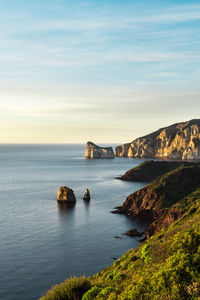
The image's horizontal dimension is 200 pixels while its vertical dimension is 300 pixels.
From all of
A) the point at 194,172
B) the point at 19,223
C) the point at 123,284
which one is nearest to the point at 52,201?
the point at 19,223

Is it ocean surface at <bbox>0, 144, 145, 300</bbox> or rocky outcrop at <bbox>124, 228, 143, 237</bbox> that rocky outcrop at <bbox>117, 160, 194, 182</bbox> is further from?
rocky outcrop at <bbox>124, 228, 143, 237</bbox>

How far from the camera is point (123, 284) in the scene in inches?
989

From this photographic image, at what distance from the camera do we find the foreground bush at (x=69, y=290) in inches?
901

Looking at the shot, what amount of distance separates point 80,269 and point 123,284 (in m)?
32.6

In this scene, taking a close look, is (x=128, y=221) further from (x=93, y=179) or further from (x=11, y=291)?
(x=93, y=179)

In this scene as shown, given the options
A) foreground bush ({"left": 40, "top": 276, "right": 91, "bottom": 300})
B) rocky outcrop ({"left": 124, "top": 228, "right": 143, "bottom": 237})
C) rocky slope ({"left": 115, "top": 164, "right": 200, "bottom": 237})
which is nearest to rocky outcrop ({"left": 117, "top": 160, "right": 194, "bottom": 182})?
rocky slope ({"left": 115, "top": 164, "right": 200, "bottom": 237})

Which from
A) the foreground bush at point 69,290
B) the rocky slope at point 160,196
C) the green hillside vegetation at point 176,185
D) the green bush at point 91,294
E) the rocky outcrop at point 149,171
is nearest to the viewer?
the green bush at point 91,294

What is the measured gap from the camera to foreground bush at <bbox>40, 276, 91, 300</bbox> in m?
22.9

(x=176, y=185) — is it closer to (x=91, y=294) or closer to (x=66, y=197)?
(x=66, y=197)

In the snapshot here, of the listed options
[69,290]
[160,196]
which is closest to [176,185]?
[160,196]

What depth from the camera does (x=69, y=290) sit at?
77.8 ft

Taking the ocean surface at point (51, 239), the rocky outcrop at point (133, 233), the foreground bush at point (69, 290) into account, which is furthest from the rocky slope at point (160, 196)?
the foreground bush at point (69, 290)

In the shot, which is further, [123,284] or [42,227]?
[42,227]

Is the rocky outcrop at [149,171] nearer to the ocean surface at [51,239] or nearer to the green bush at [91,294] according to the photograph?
the ocean surface at [51,239]
